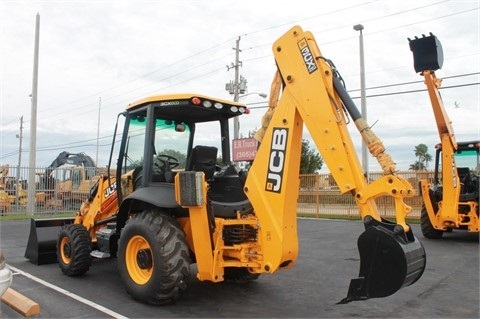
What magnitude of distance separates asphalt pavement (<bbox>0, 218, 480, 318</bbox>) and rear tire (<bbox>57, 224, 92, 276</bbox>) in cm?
16

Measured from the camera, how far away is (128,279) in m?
5.87

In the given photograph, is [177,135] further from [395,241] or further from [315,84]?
[395,241]

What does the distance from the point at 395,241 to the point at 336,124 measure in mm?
1311

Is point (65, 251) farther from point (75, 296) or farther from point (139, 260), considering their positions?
point (139, 260)

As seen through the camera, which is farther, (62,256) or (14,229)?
(14,229)

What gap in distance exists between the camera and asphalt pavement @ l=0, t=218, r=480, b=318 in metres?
5.39

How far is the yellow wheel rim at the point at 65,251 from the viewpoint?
709cm

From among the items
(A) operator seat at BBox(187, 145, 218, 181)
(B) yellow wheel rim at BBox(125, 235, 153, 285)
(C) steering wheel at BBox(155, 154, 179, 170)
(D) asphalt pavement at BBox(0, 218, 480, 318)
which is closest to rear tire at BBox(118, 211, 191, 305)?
(B) yellow wheel rim at BBox(125, 235, 153, 285)

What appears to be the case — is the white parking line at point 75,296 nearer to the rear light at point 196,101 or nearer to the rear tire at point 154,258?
the rear tire at point 154,258

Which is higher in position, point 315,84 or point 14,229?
point 315,84

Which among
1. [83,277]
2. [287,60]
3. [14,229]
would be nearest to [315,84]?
[287,60]

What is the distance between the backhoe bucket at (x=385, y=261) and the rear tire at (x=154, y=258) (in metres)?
2.04

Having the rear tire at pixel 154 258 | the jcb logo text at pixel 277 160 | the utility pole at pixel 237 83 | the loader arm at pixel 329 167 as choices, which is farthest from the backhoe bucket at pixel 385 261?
the utility pole at pixel 237 83

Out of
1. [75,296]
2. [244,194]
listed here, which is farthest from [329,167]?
[75,296]
